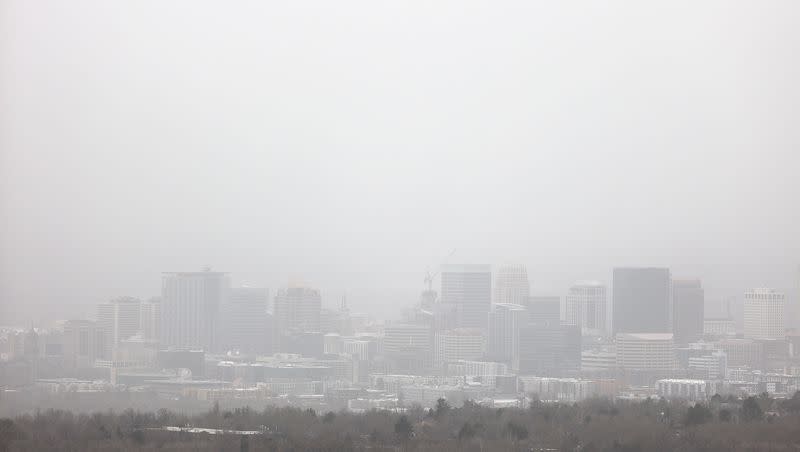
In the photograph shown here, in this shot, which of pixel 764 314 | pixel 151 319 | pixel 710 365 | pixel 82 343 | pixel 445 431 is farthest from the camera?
pixel 764 314

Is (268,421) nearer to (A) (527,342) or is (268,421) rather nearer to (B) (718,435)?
(B) (718,435)

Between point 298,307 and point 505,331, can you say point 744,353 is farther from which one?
point 298,307

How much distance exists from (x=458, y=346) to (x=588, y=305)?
23468 millimetres

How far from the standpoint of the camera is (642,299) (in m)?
123

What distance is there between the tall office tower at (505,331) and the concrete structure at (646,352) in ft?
33.2

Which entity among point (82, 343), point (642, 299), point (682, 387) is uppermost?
point (642, 299)

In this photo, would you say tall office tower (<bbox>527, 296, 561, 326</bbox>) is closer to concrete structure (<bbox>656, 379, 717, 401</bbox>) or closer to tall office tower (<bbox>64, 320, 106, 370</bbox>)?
concrete structure (<bbox>656, 379, 717, 401</bbox>)

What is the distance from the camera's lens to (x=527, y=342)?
376ft

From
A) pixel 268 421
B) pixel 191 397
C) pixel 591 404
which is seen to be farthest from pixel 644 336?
pixel 268 421

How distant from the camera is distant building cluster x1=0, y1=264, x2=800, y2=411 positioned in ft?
279

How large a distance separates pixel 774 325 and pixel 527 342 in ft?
84.1

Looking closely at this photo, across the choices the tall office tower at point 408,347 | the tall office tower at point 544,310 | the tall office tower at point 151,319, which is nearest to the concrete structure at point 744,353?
the tall office tower at point 544,310

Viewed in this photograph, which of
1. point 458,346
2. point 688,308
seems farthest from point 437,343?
point 688,308

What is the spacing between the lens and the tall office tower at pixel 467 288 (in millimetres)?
134750
